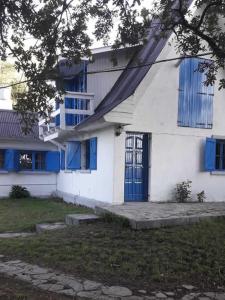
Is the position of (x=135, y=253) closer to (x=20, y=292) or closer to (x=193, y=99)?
(x=20, y=292)

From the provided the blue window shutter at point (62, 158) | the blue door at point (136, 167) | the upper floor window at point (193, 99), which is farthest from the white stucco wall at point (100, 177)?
the upper floor window at point (193, 99)

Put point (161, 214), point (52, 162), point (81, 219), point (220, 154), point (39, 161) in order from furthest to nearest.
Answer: point (39, 161) < point (52, 162) < point (220, 154) < point (81, 219) < point (161, 214)

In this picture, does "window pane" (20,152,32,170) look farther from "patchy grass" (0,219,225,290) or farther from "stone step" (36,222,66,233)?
"patchy grass" (0,219,225,290)

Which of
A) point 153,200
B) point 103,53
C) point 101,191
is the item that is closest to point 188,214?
point 153,200

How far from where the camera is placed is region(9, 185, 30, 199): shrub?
19.3 m

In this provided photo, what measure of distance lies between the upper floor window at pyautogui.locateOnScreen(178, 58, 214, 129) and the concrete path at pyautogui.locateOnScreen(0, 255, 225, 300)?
8.45 m

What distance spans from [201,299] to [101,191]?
26.8 ft

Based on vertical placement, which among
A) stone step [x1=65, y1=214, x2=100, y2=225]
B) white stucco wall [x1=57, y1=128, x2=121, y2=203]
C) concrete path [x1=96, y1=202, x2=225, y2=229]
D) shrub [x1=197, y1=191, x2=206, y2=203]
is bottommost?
stone step [x1=65, y1=214, x2=100, y2=225]

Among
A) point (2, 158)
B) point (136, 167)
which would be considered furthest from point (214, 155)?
point (2, 158)

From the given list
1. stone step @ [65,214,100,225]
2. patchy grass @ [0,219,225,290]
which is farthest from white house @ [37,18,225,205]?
patchy grass @ [0,219,225,290]

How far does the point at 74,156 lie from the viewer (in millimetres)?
16625

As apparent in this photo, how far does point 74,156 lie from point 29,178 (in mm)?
4345

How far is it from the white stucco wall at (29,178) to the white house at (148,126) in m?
4.76

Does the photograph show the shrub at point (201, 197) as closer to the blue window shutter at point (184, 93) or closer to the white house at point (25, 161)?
the blue window shutter at point (184, 93)
